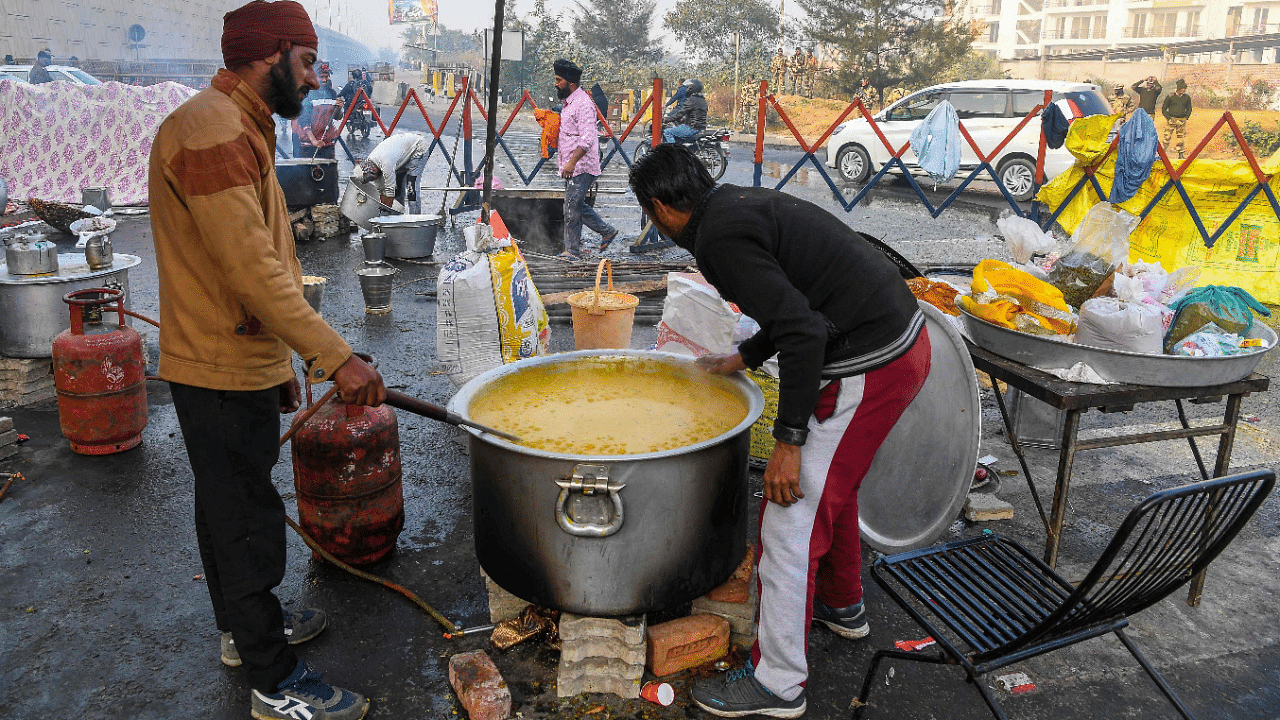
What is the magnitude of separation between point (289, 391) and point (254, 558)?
579mm

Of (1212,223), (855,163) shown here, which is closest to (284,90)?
(1212,223)

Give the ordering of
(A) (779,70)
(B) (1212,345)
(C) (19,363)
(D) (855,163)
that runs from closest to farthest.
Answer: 1. (B) (1212,345)
2. (C) (19,363)
3. (D) (855,163)
4. (A) (779,70)

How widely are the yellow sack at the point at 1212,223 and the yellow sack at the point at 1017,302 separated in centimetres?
505

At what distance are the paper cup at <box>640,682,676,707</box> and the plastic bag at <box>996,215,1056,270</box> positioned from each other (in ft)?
9.09

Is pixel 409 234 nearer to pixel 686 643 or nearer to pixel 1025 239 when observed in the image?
pixel 1025 239

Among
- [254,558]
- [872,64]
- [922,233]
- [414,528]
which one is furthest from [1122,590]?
[872,64]

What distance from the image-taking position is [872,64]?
3128 centimetres

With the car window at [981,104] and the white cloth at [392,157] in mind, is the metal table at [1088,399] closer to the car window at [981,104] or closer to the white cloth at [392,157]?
the white cloth at [392,157]

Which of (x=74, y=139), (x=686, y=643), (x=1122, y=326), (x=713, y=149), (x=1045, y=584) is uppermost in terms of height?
(x=713, y=149)

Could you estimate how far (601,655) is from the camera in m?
2.65

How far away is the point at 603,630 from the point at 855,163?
1421 cm

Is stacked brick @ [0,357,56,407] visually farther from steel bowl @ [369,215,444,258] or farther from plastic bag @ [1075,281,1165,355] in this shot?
plastic bag @ [1075,281,1165,355]

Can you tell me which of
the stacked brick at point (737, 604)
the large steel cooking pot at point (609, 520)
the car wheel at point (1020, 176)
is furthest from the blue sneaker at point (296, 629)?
the car wheel at point (1020, 176)

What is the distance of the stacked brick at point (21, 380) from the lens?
4.96 metres
